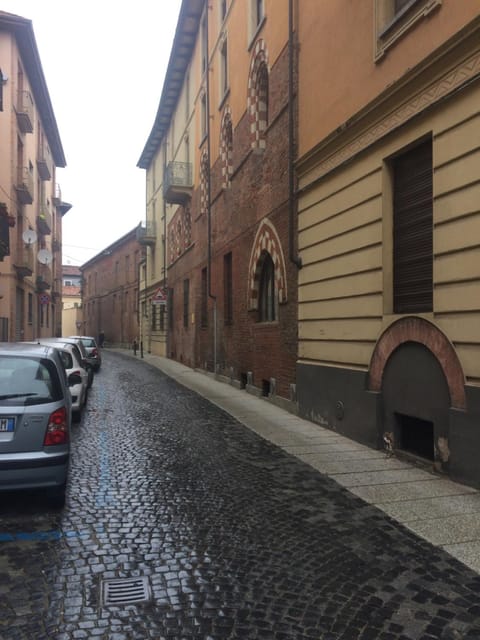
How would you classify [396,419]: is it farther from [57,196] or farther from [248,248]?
[57,196]

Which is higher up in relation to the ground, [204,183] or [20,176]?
[20,176]

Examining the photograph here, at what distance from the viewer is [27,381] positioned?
5.27 meters

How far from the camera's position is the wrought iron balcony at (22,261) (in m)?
23.6

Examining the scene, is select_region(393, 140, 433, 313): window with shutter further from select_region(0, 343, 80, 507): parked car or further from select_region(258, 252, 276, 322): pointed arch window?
select_region(258, 252, 276, 322): pointed arch window

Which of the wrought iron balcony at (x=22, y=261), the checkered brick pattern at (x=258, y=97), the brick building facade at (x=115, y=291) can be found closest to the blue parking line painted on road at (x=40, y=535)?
the checkered brick pattern at (x=258, y=97)

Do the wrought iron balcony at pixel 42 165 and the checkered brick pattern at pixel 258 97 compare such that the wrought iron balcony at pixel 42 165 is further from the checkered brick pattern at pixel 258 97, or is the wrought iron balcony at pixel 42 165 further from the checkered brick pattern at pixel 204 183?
the checkered brick pattern at pixel 258 97

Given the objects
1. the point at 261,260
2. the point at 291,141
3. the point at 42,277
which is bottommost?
the point at 261,260

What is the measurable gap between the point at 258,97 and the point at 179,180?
11254mm

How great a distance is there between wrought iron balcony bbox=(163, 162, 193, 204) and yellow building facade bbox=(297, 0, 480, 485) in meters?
14.8

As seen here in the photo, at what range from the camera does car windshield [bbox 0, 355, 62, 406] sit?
5.07 meters

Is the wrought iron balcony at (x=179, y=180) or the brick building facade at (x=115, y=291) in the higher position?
the wrought iron balcony at (x=179, y=180)

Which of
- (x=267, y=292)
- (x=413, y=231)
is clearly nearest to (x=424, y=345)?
(x=413, y=231)

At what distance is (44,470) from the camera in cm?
495

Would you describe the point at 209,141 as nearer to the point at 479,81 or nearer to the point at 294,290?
the point at 294,290
